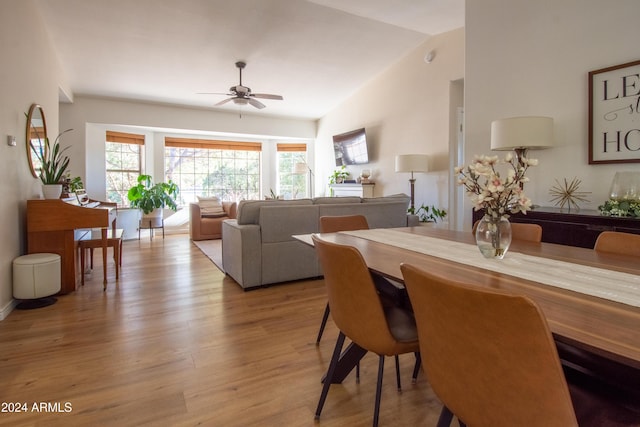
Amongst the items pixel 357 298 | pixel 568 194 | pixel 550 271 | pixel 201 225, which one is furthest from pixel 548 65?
pixel 201 225

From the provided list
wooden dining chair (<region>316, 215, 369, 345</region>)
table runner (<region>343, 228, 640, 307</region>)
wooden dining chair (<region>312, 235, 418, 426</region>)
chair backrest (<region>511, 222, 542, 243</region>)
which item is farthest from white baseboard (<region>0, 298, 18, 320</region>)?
chair backrest (<region>511, 222, 542, 243</region>)

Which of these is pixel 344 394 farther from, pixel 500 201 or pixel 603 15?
pixel 603 15

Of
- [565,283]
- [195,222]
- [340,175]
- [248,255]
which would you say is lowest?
[248,255]

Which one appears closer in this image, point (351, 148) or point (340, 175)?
point (351, 148)

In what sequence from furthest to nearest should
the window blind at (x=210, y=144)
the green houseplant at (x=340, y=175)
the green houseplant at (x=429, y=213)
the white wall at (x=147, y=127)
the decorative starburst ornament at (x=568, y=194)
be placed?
the window blind at (x=210, y=144) → the green houseplant at (x=340, y=175) → the white wall at (x=147, y=127) → the green houseplant at (x=429, y=213) → the decorative starburst ornament at (x=568, y=194)

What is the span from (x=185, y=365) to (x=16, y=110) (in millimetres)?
2772

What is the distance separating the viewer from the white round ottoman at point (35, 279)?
2.83 meters

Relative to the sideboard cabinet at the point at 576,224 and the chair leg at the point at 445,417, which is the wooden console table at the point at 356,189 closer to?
the sideboard cabinet at the point at 576,224

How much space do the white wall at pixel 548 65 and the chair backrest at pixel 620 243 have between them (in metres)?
1.58

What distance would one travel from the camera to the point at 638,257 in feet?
5.10

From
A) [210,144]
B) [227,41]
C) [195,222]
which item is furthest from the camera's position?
[210,144]

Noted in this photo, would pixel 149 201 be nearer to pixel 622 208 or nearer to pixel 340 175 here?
pixel 340 175

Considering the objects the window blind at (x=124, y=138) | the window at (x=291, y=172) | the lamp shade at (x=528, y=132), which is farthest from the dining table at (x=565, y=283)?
the window at (x=291, y=172)

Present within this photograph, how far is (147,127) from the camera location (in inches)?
268
